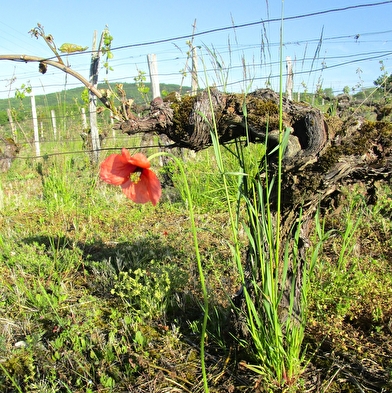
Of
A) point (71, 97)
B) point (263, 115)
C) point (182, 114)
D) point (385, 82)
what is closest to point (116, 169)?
point (182, 114)

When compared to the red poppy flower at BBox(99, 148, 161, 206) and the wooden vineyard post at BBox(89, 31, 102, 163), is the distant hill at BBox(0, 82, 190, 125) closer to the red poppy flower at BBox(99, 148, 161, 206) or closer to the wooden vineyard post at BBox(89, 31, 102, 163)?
the wooden vineyard post at BBox(89, 31, 102, 163)

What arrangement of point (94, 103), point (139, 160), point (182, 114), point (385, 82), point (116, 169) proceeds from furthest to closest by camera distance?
point (94, 103) → point (385, 82) → point (182, 114) → point (116, 169) → point (139, 160)

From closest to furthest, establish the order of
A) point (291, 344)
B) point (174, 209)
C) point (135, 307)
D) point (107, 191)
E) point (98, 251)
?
1. point (291, 344)
2. point (135, 307)
3. point (98, 251)
4. point (174, 209)
5. point (107, 191)

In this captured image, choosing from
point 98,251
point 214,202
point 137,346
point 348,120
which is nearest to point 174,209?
point 214,202

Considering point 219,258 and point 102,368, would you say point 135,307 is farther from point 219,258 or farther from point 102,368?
point 219,258

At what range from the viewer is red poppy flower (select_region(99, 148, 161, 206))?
4.21 ft

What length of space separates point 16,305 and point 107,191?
2.95 m

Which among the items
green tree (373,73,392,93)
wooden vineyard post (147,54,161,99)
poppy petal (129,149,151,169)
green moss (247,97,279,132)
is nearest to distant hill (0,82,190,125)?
wooden vineyard post (147,54,161,99)

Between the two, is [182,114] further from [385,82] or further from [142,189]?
[385,82]

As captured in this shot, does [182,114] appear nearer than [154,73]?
Yes

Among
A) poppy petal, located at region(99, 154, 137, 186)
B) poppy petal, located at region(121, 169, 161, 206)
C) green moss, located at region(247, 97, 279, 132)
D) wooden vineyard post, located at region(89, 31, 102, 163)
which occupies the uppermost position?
wooden vineyard post, located at region(89, 31, 102, 163)

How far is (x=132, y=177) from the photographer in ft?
4.31

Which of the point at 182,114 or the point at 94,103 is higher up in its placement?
the point at 94,103

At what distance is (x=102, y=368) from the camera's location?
6.40ft
